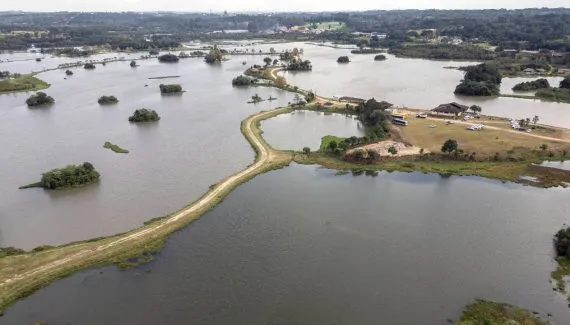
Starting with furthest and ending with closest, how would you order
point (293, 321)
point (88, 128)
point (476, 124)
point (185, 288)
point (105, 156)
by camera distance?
point (88, 128), point (476, 124), point (105, 156), point (185, 288), point (293, 321)

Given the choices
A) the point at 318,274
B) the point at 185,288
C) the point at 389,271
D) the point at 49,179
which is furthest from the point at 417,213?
the point at 49,179

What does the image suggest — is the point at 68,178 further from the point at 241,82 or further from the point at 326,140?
the point at 241,82

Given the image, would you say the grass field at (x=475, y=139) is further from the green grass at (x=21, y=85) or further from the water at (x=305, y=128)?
the green grass at (x=21, y=85)

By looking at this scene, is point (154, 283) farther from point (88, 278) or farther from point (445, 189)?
point (445, 189)

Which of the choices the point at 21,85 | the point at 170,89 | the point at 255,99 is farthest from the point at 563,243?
the point at 21,85

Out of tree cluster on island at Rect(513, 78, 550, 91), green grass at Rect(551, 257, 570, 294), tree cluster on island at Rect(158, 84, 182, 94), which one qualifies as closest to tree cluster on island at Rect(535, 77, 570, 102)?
tree cluster on island at Rect(513, 78, 550, 91)

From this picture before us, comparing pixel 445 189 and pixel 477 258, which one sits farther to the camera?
pixel 445 189

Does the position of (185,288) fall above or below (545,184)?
below

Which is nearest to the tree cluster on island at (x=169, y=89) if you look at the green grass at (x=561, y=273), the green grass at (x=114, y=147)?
the green grass at (x=114, y=147)

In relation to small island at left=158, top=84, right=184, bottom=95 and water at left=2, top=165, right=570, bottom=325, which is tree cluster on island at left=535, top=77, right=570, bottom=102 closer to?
water at left=2, top=165, right=570, bottom=325
